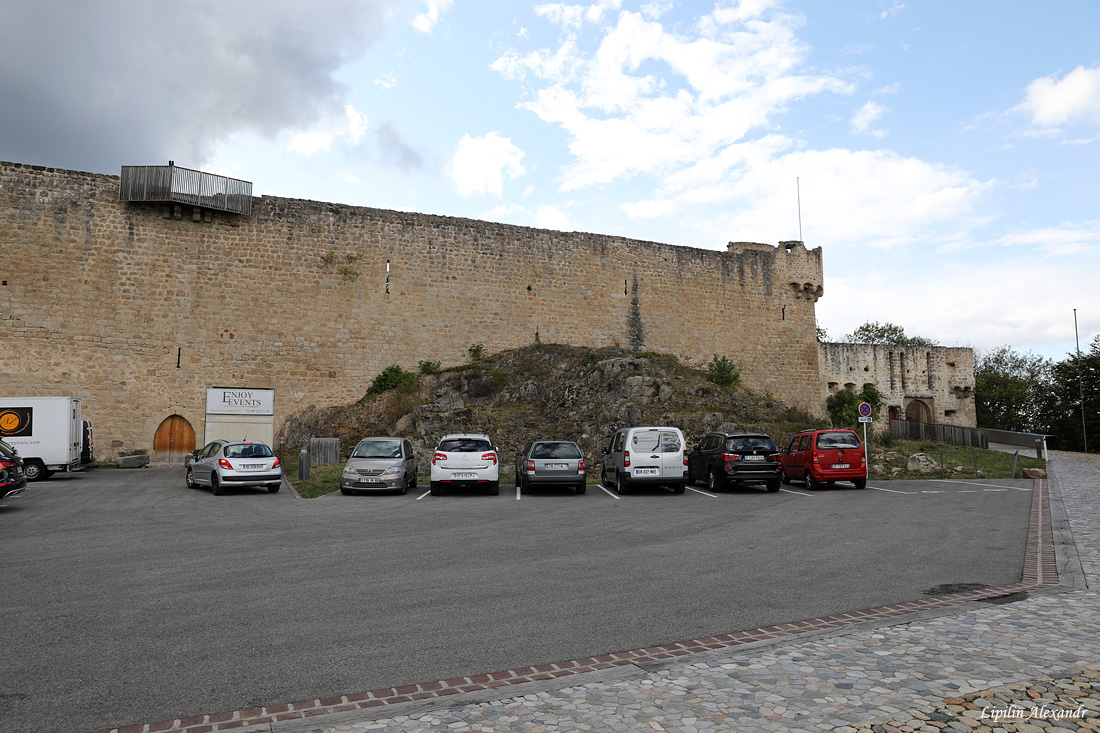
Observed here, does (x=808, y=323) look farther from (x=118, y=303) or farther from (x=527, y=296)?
(x=118, y=303)

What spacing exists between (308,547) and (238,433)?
1781 cm

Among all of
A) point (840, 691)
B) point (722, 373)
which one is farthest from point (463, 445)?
point (722, 373)

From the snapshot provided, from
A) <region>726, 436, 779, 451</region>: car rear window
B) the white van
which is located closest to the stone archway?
<region>726, 436, 779, 451</region>: car rear window

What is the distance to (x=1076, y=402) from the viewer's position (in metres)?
44.5

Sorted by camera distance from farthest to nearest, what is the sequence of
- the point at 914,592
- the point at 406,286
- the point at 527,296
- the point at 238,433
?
the point at 527,296
the point at 406,286
the point at 238,433
the point at 914,592

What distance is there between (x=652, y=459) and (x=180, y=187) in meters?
19.3

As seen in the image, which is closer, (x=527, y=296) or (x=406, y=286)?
(x=406, y=286)

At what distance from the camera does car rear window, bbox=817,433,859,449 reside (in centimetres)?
1709

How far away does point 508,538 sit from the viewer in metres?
9.53

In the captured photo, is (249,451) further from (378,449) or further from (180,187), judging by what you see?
(180,187)

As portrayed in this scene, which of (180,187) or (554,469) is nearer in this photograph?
(554,469)

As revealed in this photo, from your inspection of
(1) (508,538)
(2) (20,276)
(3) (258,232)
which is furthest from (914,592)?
(2) (20,276)

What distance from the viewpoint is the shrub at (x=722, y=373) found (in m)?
32.0

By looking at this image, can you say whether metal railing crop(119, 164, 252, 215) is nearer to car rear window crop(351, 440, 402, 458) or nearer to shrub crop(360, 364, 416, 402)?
shrub crop(360, 364, 416, 402)
